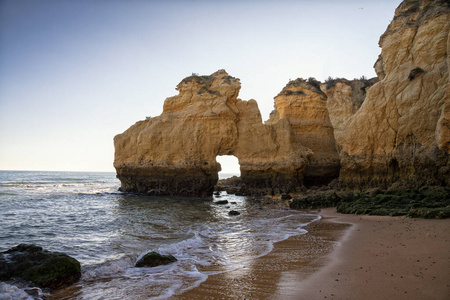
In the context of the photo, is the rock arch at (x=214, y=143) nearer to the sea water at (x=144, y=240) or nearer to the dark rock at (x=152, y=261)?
the sea water at (x=144, y=240)

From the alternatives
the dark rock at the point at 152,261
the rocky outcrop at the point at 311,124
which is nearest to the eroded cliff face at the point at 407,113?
the rocky outcrop at the point at 311,124

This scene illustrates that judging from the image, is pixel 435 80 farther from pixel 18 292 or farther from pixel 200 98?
pixel 18 292

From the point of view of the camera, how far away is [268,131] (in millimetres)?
24016

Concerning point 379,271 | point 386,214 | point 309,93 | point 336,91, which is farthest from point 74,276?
point 336,91

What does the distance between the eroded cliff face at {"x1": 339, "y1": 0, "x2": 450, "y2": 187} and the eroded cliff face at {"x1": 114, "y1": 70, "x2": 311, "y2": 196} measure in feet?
15.7

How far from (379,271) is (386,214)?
259 inches

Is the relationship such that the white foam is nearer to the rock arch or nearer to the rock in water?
the rock in water

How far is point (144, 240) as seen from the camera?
9.43m

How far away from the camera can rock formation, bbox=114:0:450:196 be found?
1516cm

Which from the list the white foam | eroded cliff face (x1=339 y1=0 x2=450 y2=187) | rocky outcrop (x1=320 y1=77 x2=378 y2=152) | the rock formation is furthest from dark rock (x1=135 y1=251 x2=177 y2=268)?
rocky outcrop (x1=320 y1=77 x2=378 y2=152)

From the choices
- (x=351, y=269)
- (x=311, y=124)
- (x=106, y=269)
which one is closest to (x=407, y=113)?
(x=311, y=124)

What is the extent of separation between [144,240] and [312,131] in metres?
19.9

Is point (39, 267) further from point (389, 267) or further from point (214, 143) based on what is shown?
point (214, 143)

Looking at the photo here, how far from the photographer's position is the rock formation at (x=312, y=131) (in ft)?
49.7
